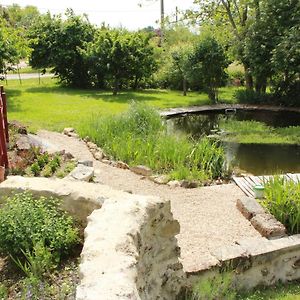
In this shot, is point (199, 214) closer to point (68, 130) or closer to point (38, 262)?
point (38, 262)

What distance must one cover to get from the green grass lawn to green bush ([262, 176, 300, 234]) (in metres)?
7.77

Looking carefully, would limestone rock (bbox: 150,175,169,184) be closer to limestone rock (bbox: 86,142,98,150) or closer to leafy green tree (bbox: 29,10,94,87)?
limestone rock (bbox: 86,142,98,150)

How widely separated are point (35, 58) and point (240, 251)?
20.1m

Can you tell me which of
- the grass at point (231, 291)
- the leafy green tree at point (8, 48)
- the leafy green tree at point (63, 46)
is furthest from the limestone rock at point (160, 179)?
the leafy green tree at point (63, 46)

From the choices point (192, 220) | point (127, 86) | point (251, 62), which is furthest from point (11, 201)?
point (127, 86)

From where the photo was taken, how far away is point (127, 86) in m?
23.5

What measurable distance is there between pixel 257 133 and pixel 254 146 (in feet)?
4.96

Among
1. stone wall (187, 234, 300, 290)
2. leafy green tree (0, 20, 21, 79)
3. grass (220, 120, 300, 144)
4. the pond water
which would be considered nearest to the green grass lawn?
leafy green tree (0, 20, 21, 79)

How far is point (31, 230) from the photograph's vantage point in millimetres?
3691

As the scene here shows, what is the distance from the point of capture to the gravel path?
5.79m

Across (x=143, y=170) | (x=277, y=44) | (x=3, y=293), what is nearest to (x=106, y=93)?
(x=277, y=44)

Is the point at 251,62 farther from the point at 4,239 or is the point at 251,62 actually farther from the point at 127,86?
the point at 4,239

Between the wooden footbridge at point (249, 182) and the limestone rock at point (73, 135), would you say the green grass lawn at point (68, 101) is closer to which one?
the limestone rock at point (73, 135)

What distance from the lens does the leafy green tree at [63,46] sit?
22.5 m
